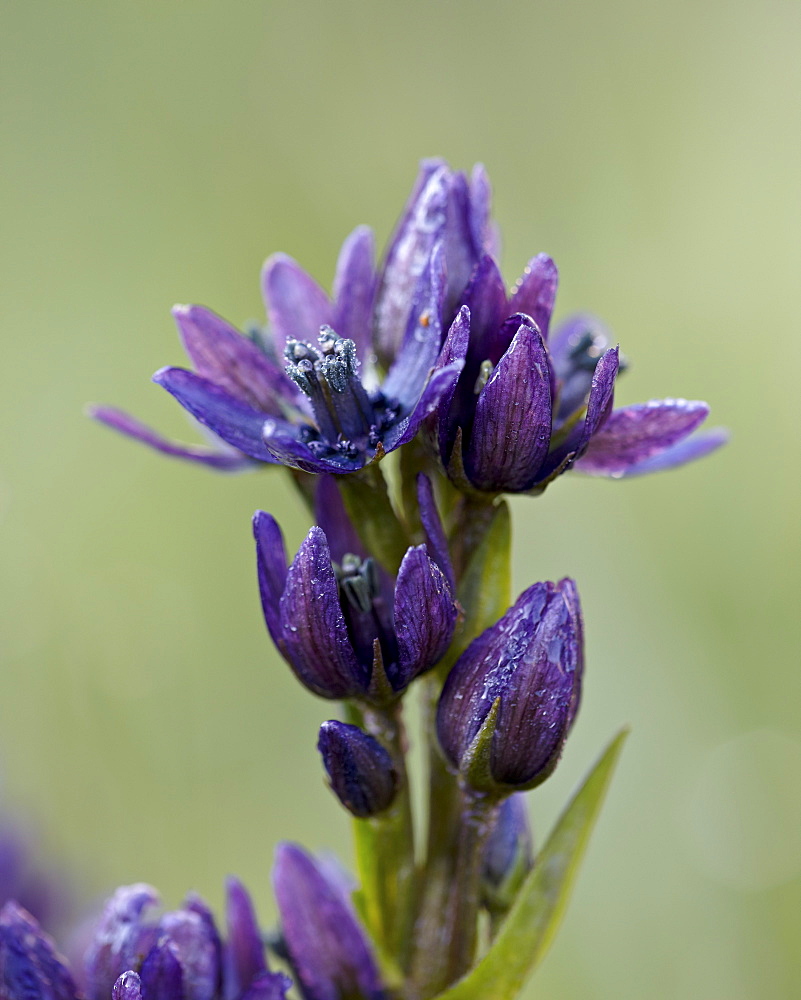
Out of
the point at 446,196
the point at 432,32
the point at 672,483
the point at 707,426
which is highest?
the point at 432,32

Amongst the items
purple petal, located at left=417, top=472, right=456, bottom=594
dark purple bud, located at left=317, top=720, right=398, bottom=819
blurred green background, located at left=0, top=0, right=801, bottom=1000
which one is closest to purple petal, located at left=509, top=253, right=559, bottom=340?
purple petal, located at left=417, top=472, right=456, bottom=594

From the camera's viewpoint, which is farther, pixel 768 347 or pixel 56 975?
pixel 768 347

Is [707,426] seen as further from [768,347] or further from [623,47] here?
[623,47]

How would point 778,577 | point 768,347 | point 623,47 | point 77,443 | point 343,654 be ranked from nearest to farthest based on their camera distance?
point 343,654 → point 778,577 → point 768,347 → point 77,443 → point 623,47

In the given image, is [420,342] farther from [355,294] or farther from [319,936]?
[319,936]

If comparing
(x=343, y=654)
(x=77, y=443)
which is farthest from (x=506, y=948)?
(x=77, y=443)

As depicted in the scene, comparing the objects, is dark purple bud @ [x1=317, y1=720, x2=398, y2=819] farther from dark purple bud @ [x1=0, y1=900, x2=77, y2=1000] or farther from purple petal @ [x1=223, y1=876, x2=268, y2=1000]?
dark purple bud @ [x1=0, y1=900, x2=77, y2=1000]

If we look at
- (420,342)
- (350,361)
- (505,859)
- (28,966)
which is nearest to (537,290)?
(420,342)
